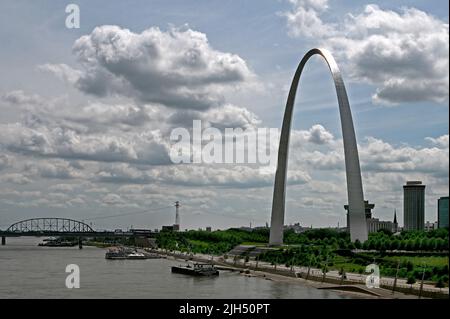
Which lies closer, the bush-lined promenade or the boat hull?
the bush-lined promenade

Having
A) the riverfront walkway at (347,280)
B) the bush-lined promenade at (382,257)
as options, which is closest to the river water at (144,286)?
the riverfront walkway at (347,280)

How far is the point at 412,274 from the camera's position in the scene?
5641 cm

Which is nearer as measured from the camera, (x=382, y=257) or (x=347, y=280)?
(x=347, y=280)

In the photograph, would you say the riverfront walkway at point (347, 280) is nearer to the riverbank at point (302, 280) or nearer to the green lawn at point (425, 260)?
the riverbank at point (302, 280)

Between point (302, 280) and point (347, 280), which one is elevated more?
point (347, 280)

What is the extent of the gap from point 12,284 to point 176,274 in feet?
75.7

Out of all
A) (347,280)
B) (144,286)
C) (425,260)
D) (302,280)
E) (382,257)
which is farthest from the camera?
(382,257)

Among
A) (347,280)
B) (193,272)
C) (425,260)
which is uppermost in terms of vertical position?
(425,260)

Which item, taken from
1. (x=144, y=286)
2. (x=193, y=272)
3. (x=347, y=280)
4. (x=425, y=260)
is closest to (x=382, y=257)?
(x=425, y=260)

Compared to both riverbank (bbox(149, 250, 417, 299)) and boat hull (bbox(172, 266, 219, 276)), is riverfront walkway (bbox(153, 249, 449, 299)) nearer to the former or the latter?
riverbank (bbox(149, 250, 417, 299))

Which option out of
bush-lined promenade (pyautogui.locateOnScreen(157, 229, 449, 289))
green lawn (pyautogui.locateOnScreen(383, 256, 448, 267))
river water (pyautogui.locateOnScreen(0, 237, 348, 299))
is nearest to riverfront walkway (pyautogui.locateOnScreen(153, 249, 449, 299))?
bush-lined promenade (pyautogui.locateOnScreen(157, 229, 449, 289))

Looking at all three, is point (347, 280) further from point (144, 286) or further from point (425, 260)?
point (144, 286)
